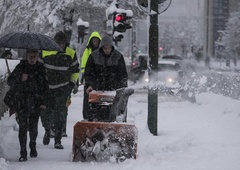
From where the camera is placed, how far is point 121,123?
7.70 meters

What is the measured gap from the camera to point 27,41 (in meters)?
8.07

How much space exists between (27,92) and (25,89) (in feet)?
0.18

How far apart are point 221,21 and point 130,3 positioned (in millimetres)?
51667

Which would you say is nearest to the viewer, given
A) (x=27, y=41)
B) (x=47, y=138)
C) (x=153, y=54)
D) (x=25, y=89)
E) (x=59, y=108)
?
(x=25, y=89)

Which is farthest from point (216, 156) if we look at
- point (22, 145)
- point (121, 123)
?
point (22, 145)

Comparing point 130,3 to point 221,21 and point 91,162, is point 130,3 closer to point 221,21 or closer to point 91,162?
point 91,162

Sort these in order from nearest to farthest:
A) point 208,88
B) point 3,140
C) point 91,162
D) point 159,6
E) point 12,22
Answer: point 91,162 < point 3,140 < point 159,6 < point 208,88 < point 12,22

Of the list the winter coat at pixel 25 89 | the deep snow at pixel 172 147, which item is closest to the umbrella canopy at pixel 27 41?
the winter coat at pixel 25 89

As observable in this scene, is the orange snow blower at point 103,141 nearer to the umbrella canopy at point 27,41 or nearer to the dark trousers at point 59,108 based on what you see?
the umbrella canopy at point 27,41

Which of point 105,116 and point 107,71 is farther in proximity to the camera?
point 107,71

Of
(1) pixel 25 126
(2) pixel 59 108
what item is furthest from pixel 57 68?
(1) pixel 25 126

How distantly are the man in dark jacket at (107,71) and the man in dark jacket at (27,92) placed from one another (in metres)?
0.94

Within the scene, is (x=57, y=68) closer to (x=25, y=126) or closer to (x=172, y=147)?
(x=25, y=126)

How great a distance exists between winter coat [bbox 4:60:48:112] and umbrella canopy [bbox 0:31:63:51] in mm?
289
